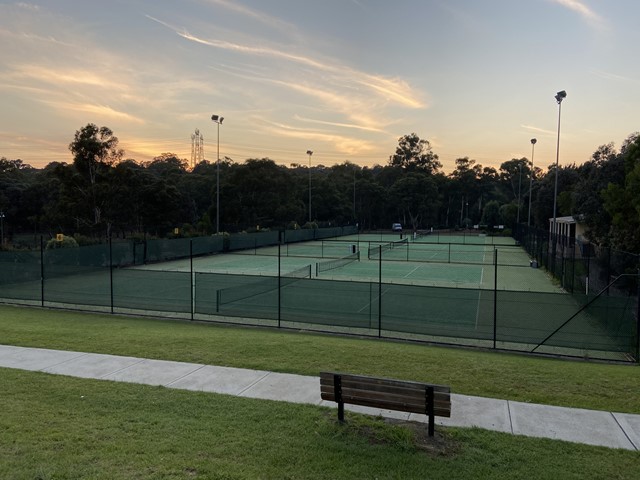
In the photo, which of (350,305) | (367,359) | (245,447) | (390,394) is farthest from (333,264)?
(245,447)

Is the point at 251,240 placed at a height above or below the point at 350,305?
below

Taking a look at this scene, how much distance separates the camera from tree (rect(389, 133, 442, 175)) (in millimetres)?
122812

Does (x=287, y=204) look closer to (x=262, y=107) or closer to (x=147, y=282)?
(x=262, y=107)

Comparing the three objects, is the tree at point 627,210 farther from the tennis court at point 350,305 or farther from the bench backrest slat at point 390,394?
the bench backrest slat at point 390,394

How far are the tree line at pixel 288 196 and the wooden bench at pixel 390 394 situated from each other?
17.8 m

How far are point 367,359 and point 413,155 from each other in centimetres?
11958

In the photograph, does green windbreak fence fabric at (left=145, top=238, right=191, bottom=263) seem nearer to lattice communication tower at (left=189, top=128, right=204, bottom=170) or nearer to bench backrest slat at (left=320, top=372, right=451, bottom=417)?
bench backrest slat at (left=320, top=372, right=451, bottom=417)

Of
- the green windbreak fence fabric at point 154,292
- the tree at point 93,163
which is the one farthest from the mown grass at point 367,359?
the tree at point 93,163

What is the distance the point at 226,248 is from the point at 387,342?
30633 mm

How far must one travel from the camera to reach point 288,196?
2724 inches

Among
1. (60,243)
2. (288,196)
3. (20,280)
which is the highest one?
(288,196)

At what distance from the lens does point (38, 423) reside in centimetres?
547

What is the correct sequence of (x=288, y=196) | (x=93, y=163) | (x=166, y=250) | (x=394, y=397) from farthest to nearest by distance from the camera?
(x=288, y=196)
(x=93, y=163)
(x=166, y=250)
(x=394, y=397)

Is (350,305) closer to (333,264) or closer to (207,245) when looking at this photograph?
(333,264)
